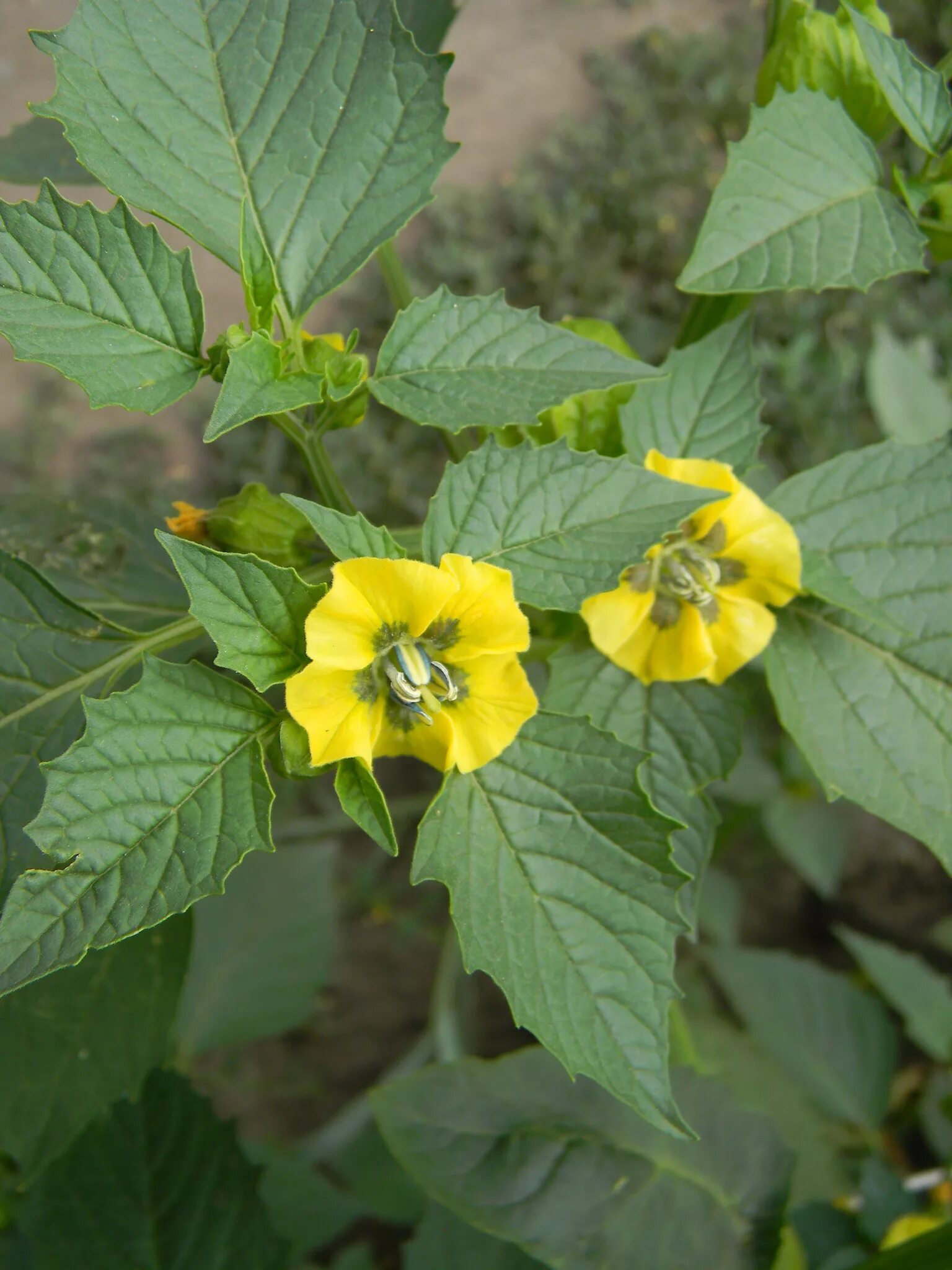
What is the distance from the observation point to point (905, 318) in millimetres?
2268

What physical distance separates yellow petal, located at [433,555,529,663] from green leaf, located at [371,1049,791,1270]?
0.50 metres

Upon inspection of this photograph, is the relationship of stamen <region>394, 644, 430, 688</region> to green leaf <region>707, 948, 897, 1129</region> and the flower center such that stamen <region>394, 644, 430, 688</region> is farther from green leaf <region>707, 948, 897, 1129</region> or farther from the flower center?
green leaf <region>707, 948, 897, 1129</region>

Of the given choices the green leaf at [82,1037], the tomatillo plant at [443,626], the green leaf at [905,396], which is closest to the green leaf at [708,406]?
the tomatillo plant at [443,626]

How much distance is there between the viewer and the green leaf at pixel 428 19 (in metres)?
0.85

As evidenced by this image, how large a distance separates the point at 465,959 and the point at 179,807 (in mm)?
170

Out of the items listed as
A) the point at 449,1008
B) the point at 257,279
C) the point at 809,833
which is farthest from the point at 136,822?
the point at 809,833

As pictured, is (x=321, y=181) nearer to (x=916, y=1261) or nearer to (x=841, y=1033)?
(x=916, y=1261)

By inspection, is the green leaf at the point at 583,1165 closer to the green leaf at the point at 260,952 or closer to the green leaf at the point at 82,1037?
the green leaf at the point at 82,1037

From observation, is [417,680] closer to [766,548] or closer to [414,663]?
[414,663]

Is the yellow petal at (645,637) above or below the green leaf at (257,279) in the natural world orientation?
below

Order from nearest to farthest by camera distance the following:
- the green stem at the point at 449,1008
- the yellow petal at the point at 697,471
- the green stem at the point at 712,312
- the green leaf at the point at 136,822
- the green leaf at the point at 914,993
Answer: the green leaf at the point at 136,822 < the yellow petal at the point at 697,471 < the green stem at the point at 712,312 < the green leaf at the point at 914,993 < the green stem at the point at 449,1008

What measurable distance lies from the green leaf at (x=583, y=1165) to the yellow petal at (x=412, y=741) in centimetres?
42

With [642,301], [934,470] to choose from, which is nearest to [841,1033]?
[934,470]

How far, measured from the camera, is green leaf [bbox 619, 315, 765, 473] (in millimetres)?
728
